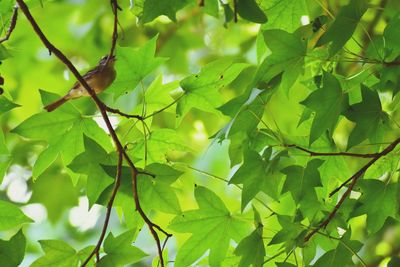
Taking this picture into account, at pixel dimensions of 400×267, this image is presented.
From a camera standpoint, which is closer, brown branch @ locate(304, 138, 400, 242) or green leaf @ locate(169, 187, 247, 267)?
brown branch @ locate(304, 138, 400, 242)

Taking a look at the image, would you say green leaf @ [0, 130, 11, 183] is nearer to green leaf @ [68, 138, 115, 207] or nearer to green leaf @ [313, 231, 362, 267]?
green leaf @ [68, 138, 115, 207]

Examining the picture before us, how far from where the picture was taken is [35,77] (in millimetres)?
2158

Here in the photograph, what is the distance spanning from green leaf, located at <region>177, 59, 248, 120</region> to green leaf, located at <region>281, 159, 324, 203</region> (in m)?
0.17

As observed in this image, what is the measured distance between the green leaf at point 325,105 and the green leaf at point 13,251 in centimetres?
39

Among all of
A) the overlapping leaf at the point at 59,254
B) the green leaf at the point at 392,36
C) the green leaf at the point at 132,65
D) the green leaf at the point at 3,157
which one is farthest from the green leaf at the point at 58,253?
the green leaf at the point at 392,36

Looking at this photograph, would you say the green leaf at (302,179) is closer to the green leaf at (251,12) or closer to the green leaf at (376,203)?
the green leaf at (376,203)

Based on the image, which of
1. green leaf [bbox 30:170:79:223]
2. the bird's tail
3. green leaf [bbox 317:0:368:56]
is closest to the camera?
Result: green leaf [bbox 317:0:368:56]

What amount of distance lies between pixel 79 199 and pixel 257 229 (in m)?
1.25

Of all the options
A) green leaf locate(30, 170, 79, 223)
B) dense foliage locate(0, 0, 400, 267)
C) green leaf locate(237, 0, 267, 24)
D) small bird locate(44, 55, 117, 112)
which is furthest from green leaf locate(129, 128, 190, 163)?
green leaf locate(30, 170, 79, 223)

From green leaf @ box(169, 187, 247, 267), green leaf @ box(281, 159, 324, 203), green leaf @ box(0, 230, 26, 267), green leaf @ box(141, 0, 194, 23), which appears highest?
green leaf @ box(141, 0, 194, 23)

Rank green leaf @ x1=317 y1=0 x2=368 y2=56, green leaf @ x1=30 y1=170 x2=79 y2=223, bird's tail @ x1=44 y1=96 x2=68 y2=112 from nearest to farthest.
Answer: green leaf @ x1=317 y1=0 x2=368 y2=56
bird's tail @ x1=44 y1=96 x2=68 y2=112
green leaf @ x1=30 y1=170 x2=79 y2=223

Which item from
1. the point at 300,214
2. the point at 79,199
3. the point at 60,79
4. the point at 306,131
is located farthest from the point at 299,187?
the point at 60,79

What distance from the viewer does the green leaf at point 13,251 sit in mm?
810

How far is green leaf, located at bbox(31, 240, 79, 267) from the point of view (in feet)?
2.72
